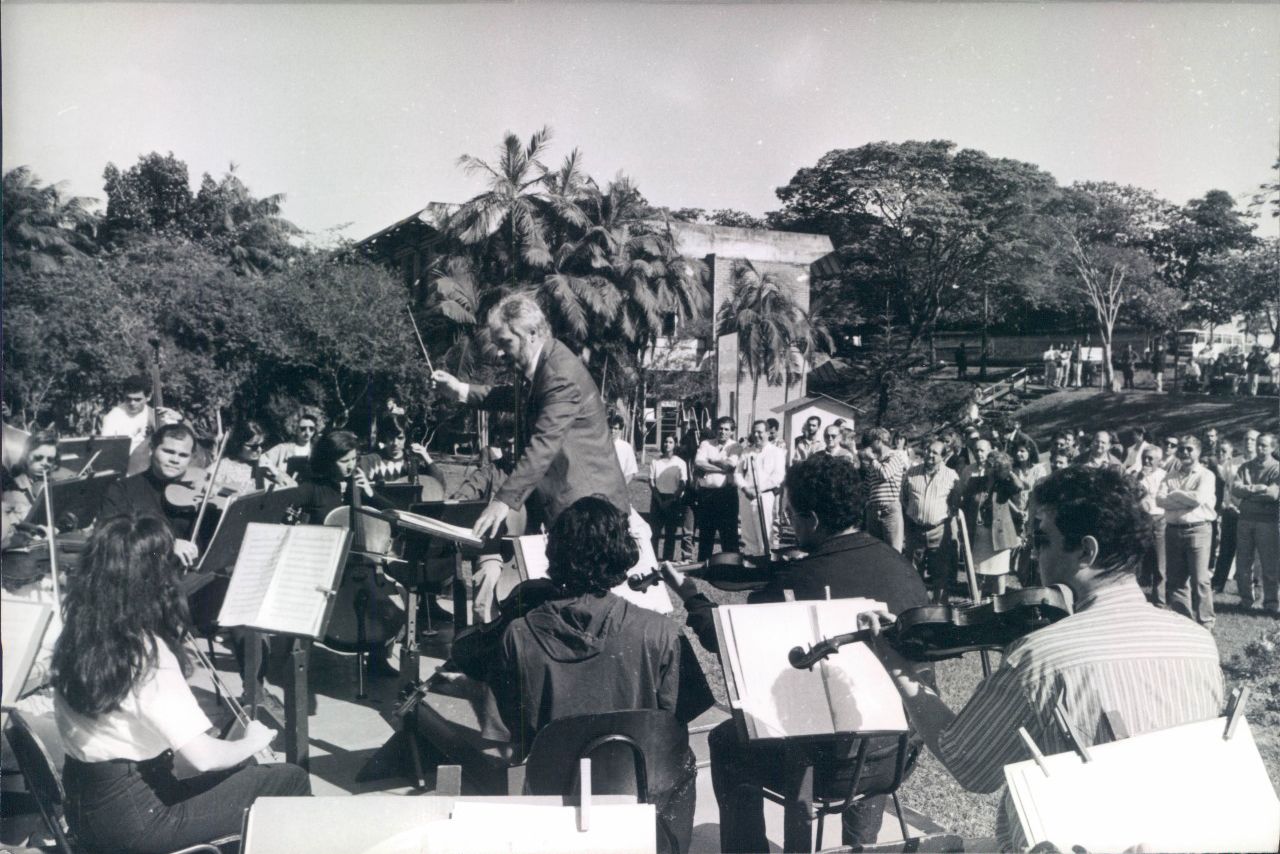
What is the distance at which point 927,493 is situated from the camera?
6703mm

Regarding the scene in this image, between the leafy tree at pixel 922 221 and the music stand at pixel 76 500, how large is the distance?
3.53 meters

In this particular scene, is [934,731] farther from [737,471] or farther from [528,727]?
[737,471]

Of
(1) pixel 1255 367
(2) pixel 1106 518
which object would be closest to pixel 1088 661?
(2) pixel 1106 518

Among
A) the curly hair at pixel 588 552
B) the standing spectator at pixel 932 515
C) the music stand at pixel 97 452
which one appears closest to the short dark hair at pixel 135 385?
the music stand at pixel 97 452

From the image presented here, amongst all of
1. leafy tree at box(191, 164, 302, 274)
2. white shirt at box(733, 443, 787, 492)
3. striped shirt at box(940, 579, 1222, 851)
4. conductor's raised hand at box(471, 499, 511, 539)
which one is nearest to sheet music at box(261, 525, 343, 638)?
conductor's raised hand at box(471, 499, 511, 539)

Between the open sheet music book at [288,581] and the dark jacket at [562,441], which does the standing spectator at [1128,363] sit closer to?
the dark jacket at [562,441]

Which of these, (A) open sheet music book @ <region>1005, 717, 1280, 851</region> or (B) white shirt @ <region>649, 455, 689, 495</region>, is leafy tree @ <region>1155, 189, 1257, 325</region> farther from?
(A) open sheet music book @ <region>1005, 717, 1280, 851</region>

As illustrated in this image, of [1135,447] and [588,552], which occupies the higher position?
[1135,447]

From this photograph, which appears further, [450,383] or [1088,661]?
[450,383]

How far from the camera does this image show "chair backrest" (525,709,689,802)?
247cm

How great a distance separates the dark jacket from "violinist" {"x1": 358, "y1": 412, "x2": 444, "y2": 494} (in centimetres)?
143

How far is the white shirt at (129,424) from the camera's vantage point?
4.29 metres

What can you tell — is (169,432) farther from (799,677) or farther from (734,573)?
(799,677)

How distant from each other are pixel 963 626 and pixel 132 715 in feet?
7.77
